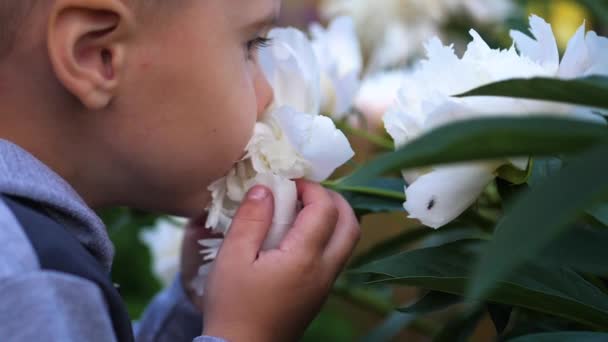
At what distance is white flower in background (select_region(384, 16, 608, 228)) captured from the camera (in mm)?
500

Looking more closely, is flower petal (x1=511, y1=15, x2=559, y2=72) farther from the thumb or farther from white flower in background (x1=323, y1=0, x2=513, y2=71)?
white flower in background (x1=323, y1=0, x2=513, y2=71)

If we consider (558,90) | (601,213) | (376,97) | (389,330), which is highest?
(558,90)

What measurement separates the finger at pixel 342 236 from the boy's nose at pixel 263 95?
0.09 metres

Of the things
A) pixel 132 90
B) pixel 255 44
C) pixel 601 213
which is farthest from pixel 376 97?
pixel 601 213

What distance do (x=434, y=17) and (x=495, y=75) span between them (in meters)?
1.01

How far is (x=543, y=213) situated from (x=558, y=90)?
0.13m

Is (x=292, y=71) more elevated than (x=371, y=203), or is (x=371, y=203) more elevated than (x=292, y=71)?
(x=292, y=71)

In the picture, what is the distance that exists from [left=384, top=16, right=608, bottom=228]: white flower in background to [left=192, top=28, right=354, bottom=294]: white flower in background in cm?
9

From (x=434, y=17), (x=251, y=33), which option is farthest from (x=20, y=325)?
(x=434, y=17)

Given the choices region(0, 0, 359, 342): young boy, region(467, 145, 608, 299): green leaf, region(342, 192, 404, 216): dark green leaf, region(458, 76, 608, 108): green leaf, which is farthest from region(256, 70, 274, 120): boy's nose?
region(467, 145, 608, 299): green leaf

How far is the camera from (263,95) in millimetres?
700

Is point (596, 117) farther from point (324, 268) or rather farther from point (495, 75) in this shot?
point (324, 268)

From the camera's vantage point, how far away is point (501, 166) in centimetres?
52

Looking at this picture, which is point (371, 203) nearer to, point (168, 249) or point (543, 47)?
point (543, 47)
